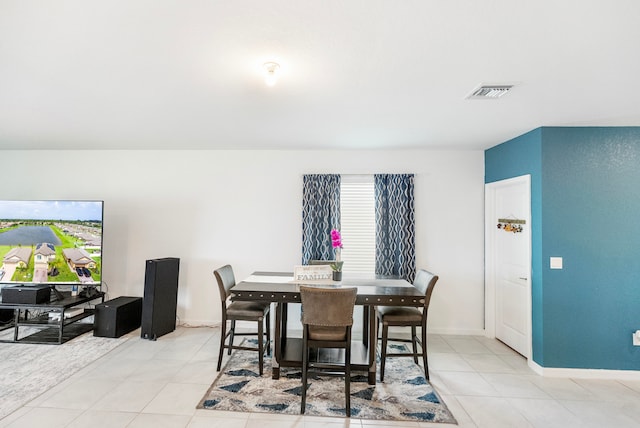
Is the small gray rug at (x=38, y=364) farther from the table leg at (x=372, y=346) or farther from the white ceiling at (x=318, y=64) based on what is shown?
the table leg at (x=372, y=346)

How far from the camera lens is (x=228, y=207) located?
4492 millimetres

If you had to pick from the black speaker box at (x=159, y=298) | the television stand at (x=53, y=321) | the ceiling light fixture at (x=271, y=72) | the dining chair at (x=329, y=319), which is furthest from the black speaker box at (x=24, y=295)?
the ceiling light fixture at (x=271, y=72)

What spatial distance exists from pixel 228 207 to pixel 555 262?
3927mm

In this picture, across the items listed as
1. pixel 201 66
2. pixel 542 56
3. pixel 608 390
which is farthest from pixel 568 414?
pixel 201 66

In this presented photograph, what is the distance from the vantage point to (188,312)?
4.46m

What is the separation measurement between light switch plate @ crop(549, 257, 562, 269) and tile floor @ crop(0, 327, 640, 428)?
109cm

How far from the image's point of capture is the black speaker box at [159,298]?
12.7 ft

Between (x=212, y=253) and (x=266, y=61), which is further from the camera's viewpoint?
(x=212, y=253)

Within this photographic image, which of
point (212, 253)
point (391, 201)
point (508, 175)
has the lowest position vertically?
point (212, 253)

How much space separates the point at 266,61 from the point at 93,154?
390 centimetres

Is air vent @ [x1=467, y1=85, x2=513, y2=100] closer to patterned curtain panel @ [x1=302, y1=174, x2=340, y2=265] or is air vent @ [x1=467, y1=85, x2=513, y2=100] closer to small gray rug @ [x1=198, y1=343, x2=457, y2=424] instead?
patterned curtain panel @ [x1=302, y1=174, x2=340, y2=265]

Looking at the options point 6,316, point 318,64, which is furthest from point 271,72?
point 6,316

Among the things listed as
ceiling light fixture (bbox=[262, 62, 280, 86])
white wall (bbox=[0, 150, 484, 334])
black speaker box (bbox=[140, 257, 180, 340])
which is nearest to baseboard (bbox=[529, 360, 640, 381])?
white wall (bbox=[0, 150, 484, 334])

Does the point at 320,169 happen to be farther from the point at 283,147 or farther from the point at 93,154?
the point at 93,154
